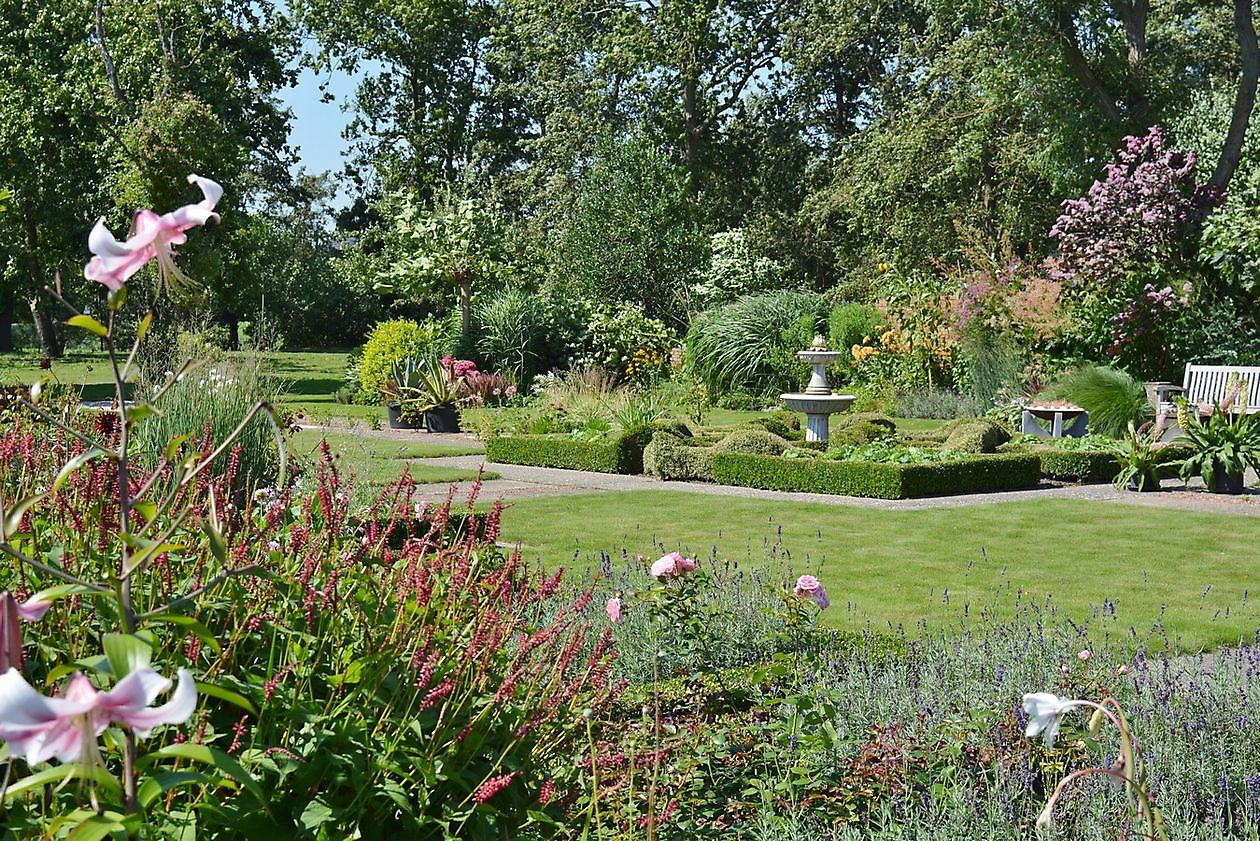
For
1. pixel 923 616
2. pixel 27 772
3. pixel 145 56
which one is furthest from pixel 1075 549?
pixel 145 56

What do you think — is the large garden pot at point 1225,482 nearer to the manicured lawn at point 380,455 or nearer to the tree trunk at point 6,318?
the manicured lawn at point 380,455

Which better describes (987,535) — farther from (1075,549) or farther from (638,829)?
(638,829)

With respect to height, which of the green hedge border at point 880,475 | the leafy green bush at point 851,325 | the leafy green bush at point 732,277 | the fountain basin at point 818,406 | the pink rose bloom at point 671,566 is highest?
the leafy green bush at point 732,277

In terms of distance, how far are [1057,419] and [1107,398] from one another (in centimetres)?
92

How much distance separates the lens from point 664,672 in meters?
4.20

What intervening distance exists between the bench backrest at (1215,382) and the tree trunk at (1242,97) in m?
4.26

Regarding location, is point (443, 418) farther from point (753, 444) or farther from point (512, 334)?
point (753, 444)

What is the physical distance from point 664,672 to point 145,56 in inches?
848

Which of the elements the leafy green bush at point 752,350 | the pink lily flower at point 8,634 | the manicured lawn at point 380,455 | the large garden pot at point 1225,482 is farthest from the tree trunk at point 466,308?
the pink lily flower at point 8,634

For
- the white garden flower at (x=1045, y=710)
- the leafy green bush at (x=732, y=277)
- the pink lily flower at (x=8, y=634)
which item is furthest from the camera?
the leafy green bush at (x=732, y=277)

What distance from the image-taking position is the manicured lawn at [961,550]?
5668 mm

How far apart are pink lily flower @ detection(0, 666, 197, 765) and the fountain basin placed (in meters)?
10.9

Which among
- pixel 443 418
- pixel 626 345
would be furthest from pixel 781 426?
pixel 626 345

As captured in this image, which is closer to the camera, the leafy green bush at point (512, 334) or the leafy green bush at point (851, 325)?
the leafy green bush at point (512, 334)
